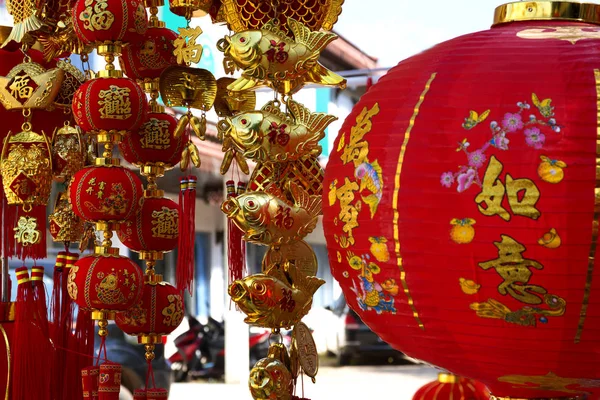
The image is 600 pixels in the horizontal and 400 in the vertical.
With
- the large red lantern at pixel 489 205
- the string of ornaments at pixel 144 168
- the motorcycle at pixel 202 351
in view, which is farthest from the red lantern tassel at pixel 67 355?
the motorcycle at pixel 202 351

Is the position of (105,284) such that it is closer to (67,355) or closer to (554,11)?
(67,355)

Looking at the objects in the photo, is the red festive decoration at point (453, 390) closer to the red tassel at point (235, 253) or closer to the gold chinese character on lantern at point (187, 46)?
the red tassel at point (235, 253)

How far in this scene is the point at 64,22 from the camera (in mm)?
1942

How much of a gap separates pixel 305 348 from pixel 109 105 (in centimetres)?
54

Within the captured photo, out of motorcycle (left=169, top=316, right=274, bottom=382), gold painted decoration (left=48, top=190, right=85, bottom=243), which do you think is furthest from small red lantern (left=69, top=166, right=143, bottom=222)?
motorcycle (left=169, top=316, right=274, bottom=382)

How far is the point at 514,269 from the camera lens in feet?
3.24

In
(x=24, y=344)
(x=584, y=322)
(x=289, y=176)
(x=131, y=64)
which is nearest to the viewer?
(x=584, y=322)

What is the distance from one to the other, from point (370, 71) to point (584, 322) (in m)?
3.06

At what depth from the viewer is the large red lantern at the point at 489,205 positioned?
0.98 m

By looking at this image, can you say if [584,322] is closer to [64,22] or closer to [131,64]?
[131,64]

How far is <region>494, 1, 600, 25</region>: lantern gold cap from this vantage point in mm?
1146

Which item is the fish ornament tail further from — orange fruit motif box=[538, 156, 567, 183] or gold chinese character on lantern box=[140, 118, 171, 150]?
orange fruit motif box=[538, 156, 567, 183]

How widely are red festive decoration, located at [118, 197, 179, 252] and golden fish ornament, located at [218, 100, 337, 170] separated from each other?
28 cm

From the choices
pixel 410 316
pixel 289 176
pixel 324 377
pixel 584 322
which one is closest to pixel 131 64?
pixel 289 176
